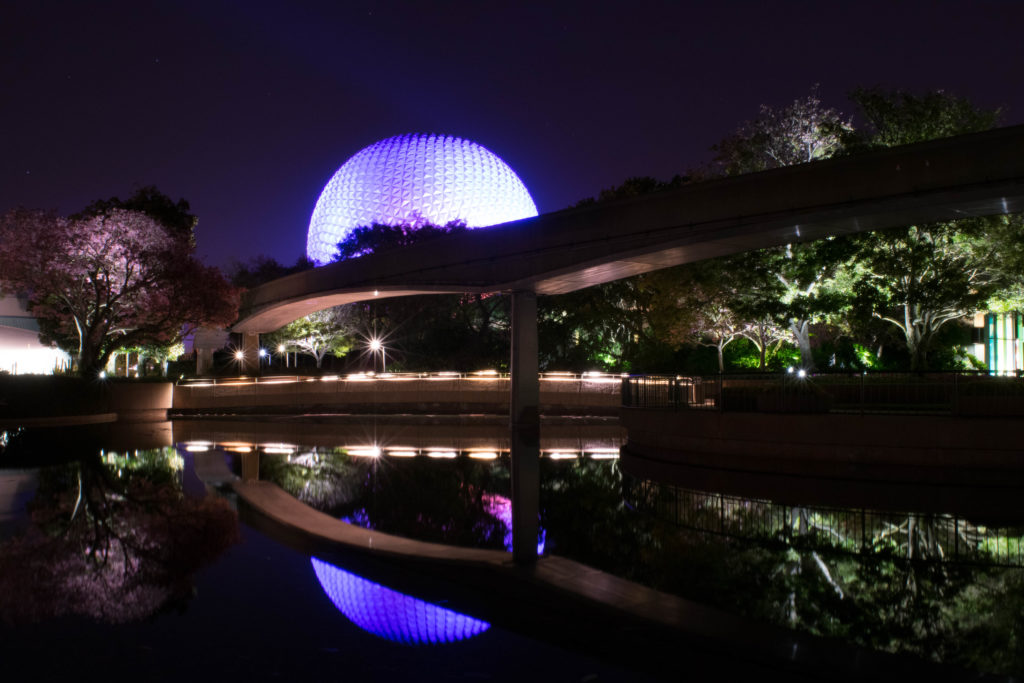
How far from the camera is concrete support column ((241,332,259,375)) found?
41938 mm

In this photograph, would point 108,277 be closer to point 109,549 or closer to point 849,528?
point 109,549

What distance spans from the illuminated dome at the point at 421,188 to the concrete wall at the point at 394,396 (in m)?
20.7

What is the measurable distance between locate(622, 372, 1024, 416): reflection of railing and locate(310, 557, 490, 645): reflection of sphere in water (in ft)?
31.7

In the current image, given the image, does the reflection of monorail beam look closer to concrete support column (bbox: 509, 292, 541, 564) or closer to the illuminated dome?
concrete support column (bbox: 509, 292, 541, 564)

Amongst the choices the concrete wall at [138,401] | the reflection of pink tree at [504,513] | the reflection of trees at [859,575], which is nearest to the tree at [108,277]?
the concrete wall at [138,401]

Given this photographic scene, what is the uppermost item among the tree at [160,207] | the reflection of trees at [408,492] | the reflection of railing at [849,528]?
the tree at [160,207]

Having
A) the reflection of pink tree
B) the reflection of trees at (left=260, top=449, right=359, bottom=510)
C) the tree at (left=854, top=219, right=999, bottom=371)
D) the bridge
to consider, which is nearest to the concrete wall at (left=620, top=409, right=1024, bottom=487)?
the bridge

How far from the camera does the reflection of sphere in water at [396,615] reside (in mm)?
5625

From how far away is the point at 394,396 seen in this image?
102ft

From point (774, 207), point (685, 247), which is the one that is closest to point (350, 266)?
point (685, 247)

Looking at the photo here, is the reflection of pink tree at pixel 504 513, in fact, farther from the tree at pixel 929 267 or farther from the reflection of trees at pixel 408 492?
the tree at pixel 929 267

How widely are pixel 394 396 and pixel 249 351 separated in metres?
14.3

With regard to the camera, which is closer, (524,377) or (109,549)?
Answer: (109,549)

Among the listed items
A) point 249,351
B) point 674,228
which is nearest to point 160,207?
point 249,351
